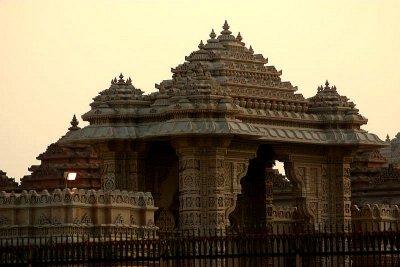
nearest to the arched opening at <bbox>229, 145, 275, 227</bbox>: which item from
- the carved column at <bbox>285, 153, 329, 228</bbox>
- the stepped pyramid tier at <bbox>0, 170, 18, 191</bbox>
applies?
the carved column at <bbox>285, 153, 329, 228</bbox>

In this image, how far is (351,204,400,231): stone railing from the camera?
63.2 metres

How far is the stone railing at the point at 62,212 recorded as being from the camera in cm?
4925

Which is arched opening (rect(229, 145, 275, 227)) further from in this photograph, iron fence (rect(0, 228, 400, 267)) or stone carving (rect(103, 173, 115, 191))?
iron fence (rect(0, 228, 400, 267))

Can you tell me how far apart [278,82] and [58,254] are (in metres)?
19.9

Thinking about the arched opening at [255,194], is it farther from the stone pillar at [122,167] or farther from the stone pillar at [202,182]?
the stone pillar at [202,182]

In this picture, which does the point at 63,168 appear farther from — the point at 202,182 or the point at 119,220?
the point at 119,220

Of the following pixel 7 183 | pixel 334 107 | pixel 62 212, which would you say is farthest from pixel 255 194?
pixel 7 183

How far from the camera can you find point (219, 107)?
5578 cm

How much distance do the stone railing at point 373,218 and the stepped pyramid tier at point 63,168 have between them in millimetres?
12087

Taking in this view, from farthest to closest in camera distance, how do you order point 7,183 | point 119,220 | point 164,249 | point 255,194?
point 7,183 → point 255,194 → point 119,220 → point 164,249

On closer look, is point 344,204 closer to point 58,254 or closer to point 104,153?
point 104,153

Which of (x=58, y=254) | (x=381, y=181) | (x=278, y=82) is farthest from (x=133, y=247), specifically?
(x=381, y=181)

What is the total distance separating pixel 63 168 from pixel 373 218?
1530 centimetres

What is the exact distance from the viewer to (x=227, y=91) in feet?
187
